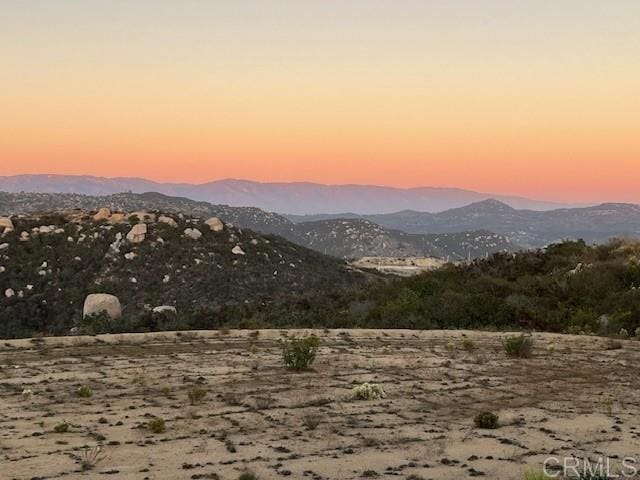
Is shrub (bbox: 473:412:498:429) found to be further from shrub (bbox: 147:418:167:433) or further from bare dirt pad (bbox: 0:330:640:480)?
shrub (bbox: 147:418:167:433)

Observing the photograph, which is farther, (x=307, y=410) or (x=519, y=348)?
(x=519, y=348)

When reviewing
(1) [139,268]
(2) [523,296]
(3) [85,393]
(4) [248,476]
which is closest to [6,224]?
(1) [139,268]

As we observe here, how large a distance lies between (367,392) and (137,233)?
4717cm

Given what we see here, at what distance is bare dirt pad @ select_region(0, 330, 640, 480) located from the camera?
29.8 ft

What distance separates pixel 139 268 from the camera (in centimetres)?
5188

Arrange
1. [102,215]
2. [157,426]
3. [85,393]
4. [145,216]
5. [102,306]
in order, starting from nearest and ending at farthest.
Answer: [157,426] → [85,393] → [102,306] → [145,216] → [102,215]

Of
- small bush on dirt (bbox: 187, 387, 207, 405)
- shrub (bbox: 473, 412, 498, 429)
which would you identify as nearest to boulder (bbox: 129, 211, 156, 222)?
small bush on dirt (bbox: 187, 387, 207, 405)

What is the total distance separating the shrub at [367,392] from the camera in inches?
517

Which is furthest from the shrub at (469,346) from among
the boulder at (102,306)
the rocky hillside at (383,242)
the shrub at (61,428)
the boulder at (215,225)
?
the rocky hillside at (383,242)

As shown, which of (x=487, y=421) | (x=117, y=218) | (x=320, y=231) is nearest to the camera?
(x=487, y=421)

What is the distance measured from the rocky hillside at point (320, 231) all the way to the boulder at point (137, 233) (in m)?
90.2

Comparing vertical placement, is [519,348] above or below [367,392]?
above

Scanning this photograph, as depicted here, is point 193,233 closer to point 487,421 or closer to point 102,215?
A: point 102,215

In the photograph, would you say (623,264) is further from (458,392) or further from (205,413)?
(205,413)
